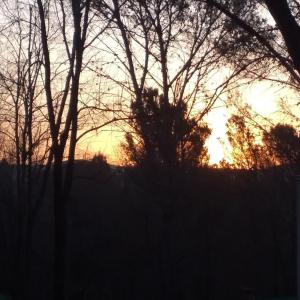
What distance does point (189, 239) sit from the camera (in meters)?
42.8

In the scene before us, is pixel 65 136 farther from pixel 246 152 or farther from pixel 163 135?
pixel 246 152

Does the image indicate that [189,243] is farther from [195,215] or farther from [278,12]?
[278,12]

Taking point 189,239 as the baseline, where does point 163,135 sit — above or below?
above

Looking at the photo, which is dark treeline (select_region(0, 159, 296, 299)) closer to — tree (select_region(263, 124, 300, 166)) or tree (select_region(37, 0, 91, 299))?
tree (select_region(263, 124, 300, 166))

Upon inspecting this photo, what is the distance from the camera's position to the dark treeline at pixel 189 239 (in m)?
40.6

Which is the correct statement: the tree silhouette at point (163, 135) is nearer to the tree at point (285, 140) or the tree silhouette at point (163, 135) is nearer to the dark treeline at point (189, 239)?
the tree at point (285, 140)

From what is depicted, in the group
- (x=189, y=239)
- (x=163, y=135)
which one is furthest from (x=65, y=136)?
(x=189, y=239)

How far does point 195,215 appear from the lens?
41.4 meters

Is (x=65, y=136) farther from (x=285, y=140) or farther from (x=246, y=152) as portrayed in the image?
(x=246, y=152)

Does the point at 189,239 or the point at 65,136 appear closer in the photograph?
the point at 65,136

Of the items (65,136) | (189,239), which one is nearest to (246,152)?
(189,239)

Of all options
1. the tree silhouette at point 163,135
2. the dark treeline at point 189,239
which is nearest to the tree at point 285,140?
the tree silhouette at point 163,135

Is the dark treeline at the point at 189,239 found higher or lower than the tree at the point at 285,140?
lower

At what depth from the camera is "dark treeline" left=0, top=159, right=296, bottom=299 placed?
133ft
